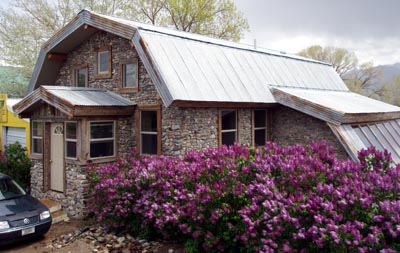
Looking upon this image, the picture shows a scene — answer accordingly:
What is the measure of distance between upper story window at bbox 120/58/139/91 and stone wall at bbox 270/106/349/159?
18.3ft

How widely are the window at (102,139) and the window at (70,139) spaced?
1.71 ft

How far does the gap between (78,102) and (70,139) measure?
132 cm

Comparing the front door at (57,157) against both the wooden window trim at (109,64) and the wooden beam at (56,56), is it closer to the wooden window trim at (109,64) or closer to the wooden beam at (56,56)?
the wooden window trim at (109,64)

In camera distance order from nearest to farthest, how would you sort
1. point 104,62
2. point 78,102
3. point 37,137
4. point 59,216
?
point 78,102 < point 59,216 < point 37,137 < point 104,62

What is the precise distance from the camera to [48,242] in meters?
9.10

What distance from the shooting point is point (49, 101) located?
10.9 m

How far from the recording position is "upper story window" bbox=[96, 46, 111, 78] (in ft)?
42.3

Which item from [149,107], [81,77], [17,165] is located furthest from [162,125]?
[17,165]

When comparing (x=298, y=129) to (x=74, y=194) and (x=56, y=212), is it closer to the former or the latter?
(x=74, y=194)

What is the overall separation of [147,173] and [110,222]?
70.1 inches

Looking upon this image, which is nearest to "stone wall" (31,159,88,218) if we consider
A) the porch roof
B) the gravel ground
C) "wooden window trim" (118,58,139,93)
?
the gravel ground

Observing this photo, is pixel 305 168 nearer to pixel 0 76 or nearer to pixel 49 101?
pixel 49 101

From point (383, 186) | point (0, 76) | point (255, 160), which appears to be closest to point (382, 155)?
point (383, 186)

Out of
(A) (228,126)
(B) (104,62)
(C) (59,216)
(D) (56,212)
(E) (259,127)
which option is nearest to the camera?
(C) (59,216)
